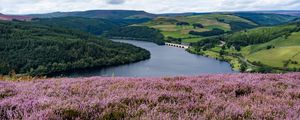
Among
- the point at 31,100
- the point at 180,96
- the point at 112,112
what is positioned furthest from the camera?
the point at 180,96

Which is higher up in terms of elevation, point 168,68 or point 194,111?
point 194,111

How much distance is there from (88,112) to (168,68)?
157m

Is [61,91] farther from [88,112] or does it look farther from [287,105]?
[287,105]

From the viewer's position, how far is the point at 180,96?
8.41 m

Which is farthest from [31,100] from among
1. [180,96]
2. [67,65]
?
[67,65]

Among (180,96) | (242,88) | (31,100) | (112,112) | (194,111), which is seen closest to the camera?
(112,112)

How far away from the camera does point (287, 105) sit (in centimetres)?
749

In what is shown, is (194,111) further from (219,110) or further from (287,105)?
(287,105)

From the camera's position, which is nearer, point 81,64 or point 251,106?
point 251,106

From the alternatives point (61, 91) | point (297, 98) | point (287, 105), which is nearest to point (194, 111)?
point (287, 105)

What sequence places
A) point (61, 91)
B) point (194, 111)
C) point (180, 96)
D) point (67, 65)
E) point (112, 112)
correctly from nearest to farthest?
point (112, 112) → point (194, 111) → point (180, 96) → point (61, 91) → point (67, 65)

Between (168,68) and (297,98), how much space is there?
15506 centimetres

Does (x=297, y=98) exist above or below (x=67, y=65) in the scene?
above

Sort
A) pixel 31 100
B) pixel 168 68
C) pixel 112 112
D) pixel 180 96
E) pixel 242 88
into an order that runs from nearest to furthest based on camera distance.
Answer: pixel 112 112 < pixel 31 100 < pixel 180 96 < pixel 242 88 < pixel 168 68
